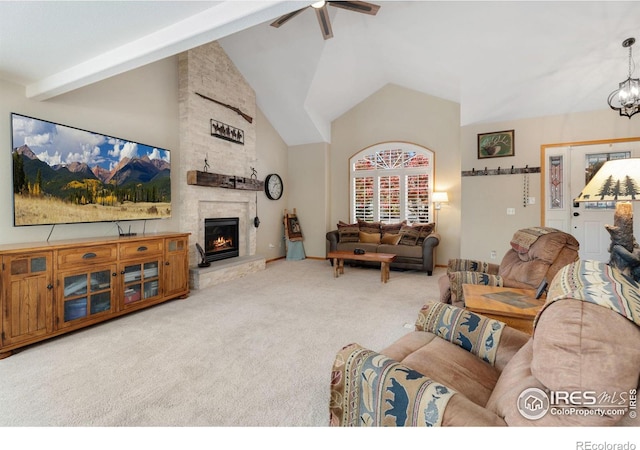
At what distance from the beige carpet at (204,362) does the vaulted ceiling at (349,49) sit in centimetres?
238

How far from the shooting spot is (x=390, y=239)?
598 cm

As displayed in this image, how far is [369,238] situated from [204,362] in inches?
173

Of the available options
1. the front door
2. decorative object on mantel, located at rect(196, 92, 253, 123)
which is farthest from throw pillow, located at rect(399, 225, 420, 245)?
decorative object on mantel, located at rect(196, 92, 253, 123)

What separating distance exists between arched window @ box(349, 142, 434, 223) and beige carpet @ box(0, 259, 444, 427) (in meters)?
2.85

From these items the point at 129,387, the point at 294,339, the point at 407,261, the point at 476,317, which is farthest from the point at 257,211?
the point at 476,317

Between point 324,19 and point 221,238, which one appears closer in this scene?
point 324,19

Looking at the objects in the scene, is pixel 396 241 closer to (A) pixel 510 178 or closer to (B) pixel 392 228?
(B) pixel 392 228

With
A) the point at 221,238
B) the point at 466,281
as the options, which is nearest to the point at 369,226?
the point at 221,238

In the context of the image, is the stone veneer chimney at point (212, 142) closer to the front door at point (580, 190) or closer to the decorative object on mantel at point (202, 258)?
the decorative object on mantel at point (202, 258)

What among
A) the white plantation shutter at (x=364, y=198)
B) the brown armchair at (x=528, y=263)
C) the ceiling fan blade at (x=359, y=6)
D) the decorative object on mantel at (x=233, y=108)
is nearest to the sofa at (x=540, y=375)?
the brown armchair at (x=528, y=263)

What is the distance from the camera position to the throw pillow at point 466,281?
2.60 meters

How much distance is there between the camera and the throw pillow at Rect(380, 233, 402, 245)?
233 inches

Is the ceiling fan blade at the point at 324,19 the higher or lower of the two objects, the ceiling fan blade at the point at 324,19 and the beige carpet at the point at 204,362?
the higher

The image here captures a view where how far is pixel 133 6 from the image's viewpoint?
6.21 ft
